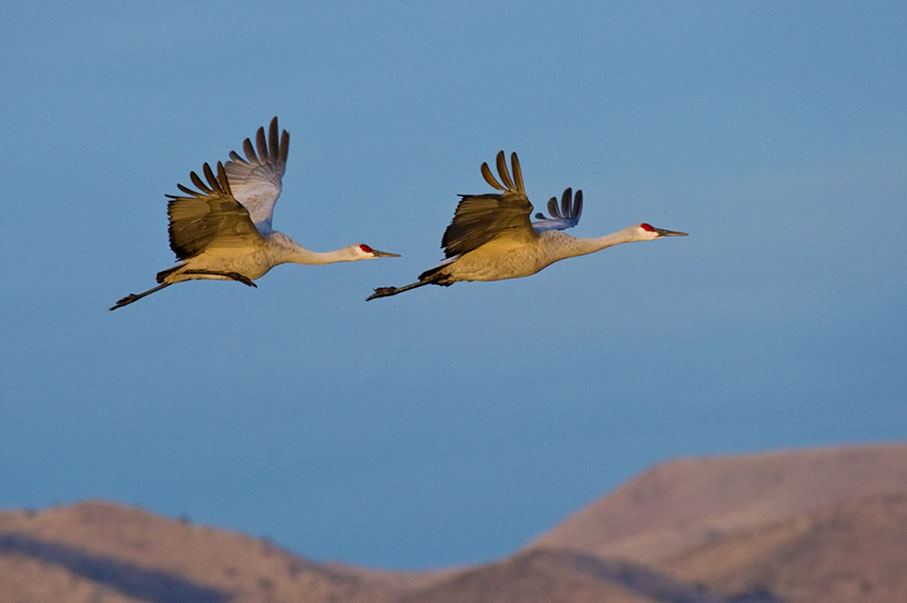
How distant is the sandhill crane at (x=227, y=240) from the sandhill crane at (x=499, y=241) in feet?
4.52

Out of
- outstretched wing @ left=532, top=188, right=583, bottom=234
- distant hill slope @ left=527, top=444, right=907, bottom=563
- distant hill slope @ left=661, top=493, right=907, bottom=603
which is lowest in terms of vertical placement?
outstretched wing @ left=532, top=188, right=583, bottom=234

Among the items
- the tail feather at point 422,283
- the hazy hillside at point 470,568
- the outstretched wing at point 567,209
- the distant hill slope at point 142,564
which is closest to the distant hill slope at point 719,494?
the hazy hillside at point 470,568

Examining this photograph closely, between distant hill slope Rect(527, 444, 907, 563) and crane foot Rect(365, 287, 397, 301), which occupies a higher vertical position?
distant hill slope Rect(527, 444, 907, 563)

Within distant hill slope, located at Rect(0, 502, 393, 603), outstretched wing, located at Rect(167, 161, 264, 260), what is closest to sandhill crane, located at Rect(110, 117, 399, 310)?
outstretched wing, located at Rect(167, 161, 264, 260)

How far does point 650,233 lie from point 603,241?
97cm

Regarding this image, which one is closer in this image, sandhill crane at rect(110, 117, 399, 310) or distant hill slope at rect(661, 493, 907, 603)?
sandhill crane at rect(110, 117, 399, 310)

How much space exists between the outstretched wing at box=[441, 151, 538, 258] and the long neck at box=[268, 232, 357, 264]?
106 inches

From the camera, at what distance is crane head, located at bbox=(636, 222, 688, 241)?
24.1 m

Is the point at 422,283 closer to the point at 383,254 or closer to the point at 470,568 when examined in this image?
the point at 383,254

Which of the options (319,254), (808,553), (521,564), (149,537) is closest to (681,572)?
(808,553)

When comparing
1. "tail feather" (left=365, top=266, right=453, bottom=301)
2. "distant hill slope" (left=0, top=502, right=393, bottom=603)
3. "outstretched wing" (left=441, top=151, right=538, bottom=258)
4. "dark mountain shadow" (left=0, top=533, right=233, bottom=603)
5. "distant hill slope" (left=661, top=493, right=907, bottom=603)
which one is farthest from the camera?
"dark mountain shadow" (left=0, top=533, right=233, bottom=603)

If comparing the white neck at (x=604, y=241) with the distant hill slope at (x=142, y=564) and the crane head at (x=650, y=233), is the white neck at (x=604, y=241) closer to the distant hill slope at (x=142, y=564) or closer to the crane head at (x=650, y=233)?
the crane head at (x=650, y=233)

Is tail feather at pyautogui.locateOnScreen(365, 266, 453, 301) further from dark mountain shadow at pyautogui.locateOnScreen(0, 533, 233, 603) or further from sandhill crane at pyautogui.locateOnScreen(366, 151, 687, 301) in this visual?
dark mountain shadow at pyautogui.locateOnScreen(0, 533, 233, 603)

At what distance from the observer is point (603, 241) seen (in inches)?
927
